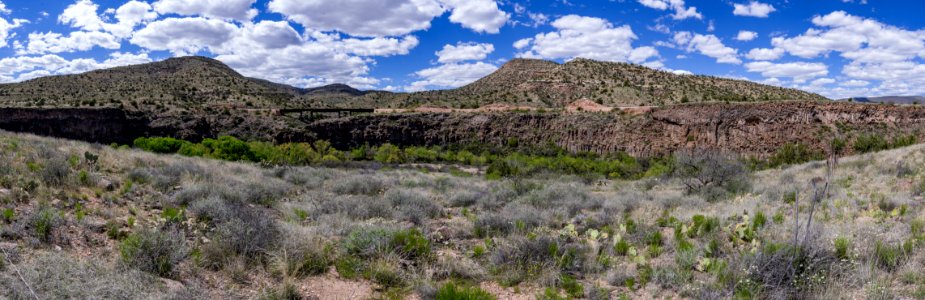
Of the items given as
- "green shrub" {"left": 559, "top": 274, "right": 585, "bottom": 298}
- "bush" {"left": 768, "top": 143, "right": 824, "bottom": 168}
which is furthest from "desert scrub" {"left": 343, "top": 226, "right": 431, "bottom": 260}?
"bush" {"left": 768, "top": 143, "right": 824, "bottom": 168}

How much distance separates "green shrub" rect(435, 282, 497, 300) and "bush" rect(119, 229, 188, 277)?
10.4ft

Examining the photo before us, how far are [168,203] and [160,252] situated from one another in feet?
13.0

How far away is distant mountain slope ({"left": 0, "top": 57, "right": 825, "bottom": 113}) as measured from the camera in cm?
4509

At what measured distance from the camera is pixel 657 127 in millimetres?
38688

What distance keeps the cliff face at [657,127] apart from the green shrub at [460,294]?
1251 inches

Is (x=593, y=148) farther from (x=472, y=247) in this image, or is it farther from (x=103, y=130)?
(x=103, y=130)

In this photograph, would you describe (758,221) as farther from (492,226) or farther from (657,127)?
(657,127)

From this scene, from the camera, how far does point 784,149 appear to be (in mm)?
30031

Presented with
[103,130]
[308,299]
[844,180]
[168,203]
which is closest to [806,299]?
[308,299]

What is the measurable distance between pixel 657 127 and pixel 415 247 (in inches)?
1412

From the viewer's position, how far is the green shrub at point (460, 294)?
5367 mm

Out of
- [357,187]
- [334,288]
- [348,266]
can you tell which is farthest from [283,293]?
[357,187]

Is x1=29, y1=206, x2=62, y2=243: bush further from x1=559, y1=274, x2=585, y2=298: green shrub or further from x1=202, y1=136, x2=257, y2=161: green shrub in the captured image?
x1=202, y1=136, x2=257, y2=161: green shrub

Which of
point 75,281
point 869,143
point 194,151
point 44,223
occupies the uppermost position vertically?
point 869,143
